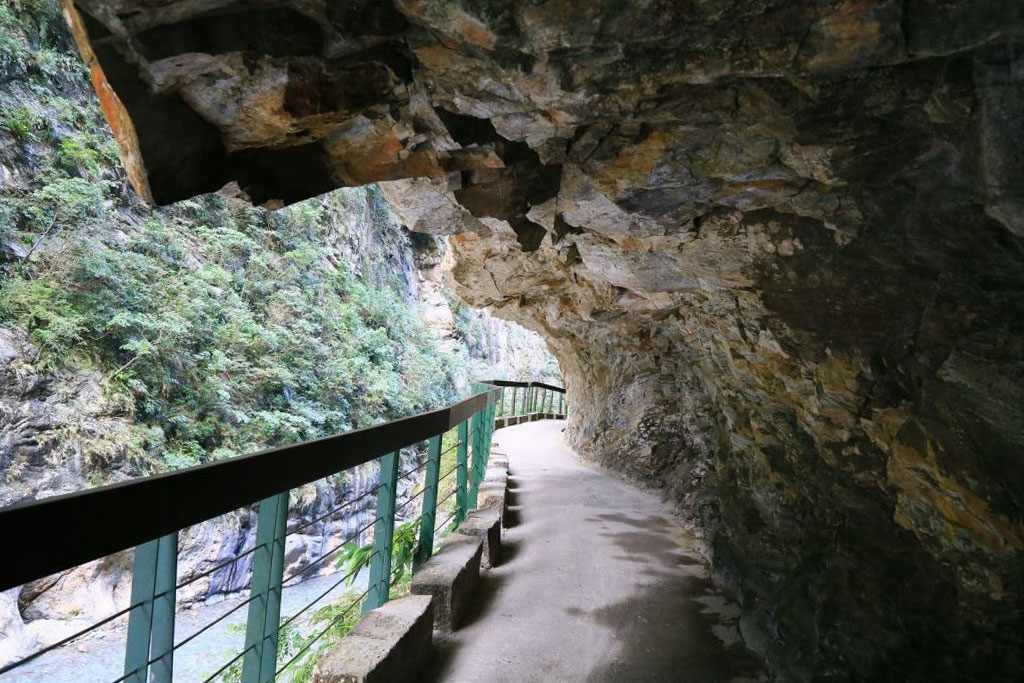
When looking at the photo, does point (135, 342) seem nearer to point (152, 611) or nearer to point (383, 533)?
point (383, 533)

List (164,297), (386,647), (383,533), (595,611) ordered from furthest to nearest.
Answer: (164,297), (595,611), (383,533), (386,647)

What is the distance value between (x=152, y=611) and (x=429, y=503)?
7.17 ft

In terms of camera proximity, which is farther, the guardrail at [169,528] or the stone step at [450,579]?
the stone step at [450,579]

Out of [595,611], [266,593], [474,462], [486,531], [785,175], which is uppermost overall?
[785,175]

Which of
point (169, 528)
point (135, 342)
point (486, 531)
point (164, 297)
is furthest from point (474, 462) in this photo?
point (164, 297)

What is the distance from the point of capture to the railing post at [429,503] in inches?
145

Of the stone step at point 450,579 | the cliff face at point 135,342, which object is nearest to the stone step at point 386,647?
the stone step at point 450,579

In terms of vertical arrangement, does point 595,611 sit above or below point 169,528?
below

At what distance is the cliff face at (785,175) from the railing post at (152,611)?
200cm

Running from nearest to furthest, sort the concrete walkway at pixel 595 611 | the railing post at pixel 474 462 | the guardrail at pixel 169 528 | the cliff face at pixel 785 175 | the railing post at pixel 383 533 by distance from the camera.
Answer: the guardrail at pixel 169 528 < the cliff face at pixel 785 175 < the railing post at pixel 383 533 < the concrete walkway at pixel 595 611 < the railing post at pixel 474 462

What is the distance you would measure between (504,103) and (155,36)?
1.49 meters

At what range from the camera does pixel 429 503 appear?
145 inches

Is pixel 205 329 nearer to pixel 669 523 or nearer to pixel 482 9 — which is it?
pixel 669 523

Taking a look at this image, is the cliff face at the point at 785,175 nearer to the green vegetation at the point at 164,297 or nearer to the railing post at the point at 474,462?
the railing post at the point at 474,462
